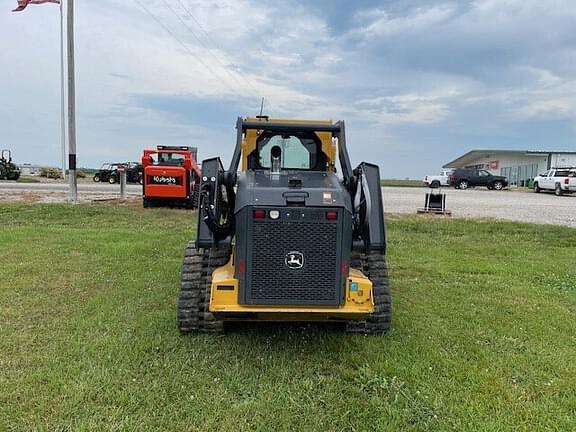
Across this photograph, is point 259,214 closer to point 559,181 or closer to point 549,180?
point 559,181

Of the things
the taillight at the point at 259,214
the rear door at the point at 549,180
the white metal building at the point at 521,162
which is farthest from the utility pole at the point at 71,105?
the white metal building at the point at 521,162

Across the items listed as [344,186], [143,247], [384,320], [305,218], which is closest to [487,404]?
[384,320]

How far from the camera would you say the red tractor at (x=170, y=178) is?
1553 centimetres

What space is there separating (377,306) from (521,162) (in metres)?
53.9

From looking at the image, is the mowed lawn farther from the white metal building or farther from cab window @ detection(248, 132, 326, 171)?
the white metal building

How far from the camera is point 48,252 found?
322 inches

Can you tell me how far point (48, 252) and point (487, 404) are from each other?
7.10 m

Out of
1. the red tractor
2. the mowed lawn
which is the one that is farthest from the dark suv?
the mowed lawn

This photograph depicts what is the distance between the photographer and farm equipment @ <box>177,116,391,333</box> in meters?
3.71

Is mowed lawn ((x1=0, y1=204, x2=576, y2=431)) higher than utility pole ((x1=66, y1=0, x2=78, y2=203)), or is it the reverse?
utility pole ((x1=66, y1=0, x2=78, y2=203))

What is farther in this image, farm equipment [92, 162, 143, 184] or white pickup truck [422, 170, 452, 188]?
white pickup truck [422, 170, 452, 188]

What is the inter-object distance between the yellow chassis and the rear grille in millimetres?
59

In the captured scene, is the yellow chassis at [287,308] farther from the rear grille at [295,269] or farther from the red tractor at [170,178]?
the red tractor at [170,178]

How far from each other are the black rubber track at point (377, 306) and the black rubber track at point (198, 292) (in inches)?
47.9
